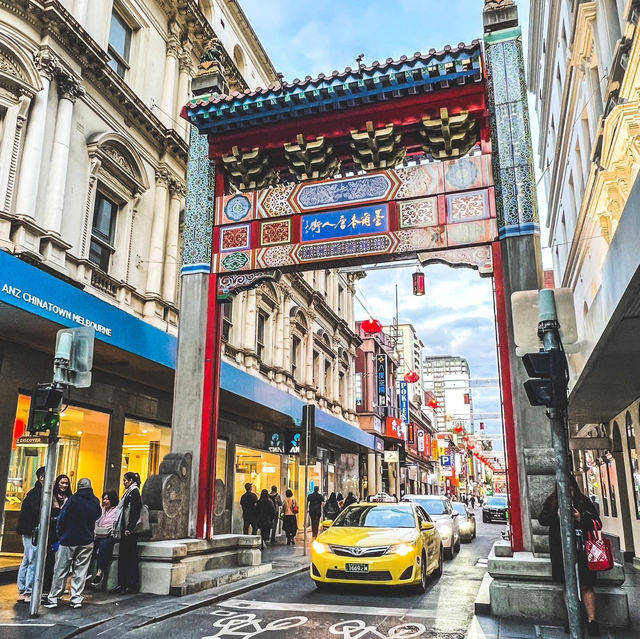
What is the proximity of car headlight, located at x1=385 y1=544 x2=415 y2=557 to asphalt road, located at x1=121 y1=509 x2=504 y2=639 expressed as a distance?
2.32ft

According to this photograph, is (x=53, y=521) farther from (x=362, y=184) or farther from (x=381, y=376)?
(x=381, y=376)

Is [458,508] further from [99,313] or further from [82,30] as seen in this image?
[82,30]

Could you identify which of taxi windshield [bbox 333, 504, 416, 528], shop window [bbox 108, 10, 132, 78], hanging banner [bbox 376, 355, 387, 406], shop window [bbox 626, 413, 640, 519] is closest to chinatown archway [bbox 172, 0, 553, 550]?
taxi windshield [bbox 333, 504, 416, 528]

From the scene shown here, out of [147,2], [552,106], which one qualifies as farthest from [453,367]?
[147,2]

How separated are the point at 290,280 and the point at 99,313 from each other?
51.7 ft

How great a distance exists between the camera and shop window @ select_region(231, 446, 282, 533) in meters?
22.1

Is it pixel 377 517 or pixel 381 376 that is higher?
pixel 381 376

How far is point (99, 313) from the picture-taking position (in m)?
12.3

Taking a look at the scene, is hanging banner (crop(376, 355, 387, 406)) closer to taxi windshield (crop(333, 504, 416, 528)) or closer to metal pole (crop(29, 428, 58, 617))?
taxi windshield (crop(333, 504, 416, 528))

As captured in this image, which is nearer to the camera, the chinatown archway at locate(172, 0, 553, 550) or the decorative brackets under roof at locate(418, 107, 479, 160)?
the chinatown archway at locate(172, 0, 553, 550)

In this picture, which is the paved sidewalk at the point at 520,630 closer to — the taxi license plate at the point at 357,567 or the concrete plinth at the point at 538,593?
the concrete plinth at the point at 538,593

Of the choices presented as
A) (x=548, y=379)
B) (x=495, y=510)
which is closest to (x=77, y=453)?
(x=548, y=379)

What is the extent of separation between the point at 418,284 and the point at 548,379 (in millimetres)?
12749

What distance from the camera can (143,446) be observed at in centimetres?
1719
